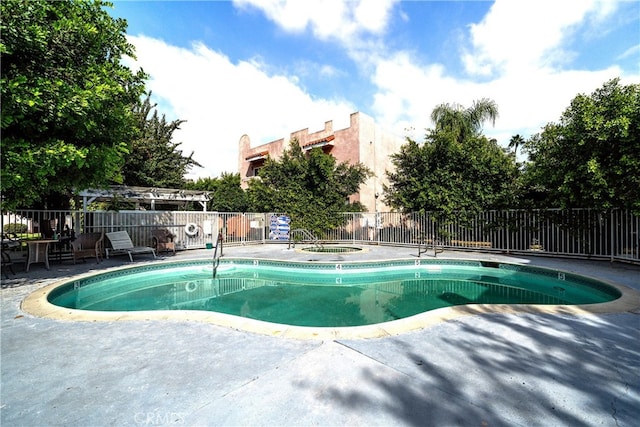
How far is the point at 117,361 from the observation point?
2.87m

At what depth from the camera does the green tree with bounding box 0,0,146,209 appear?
5223 mm

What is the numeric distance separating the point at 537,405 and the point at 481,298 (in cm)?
520

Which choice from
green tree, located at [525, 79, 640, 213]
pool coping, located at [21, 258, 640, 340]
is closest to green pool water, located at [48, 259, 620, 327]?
pool coping, located at [21, 258, 640, 340]

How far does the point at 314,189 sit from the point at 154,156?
35.4 ft

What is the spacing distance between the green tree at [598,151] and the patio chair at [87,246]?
15.0m

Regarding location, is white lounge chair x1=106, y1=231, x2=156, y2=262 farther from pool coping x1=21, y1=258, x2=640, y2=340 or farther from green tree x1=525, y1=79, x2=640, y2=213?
green tree x1=525, y1=79, x2=640, y2=213

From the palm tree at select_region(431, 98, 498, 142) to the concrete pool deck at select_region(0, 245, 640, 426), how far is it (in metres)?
17.6

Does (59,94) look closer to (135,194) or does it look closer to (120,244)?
(120,244)

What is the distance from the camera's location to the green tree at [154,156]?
56.7 ft

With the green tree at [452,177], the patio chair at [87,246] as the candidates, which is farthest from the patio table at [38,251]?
the green tree at [452,177]

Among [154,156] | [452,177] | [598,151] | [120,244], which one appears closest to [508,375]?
[598,151]

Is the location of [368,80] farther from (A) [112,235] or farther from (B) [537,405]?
(B) [537,405]

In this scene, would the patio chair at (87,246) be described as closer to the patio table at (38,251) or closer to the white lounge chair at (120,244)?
the white lounge chair at (120,244)

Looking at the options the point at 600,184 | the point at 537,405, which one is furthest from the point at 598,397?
the point at 600,184
